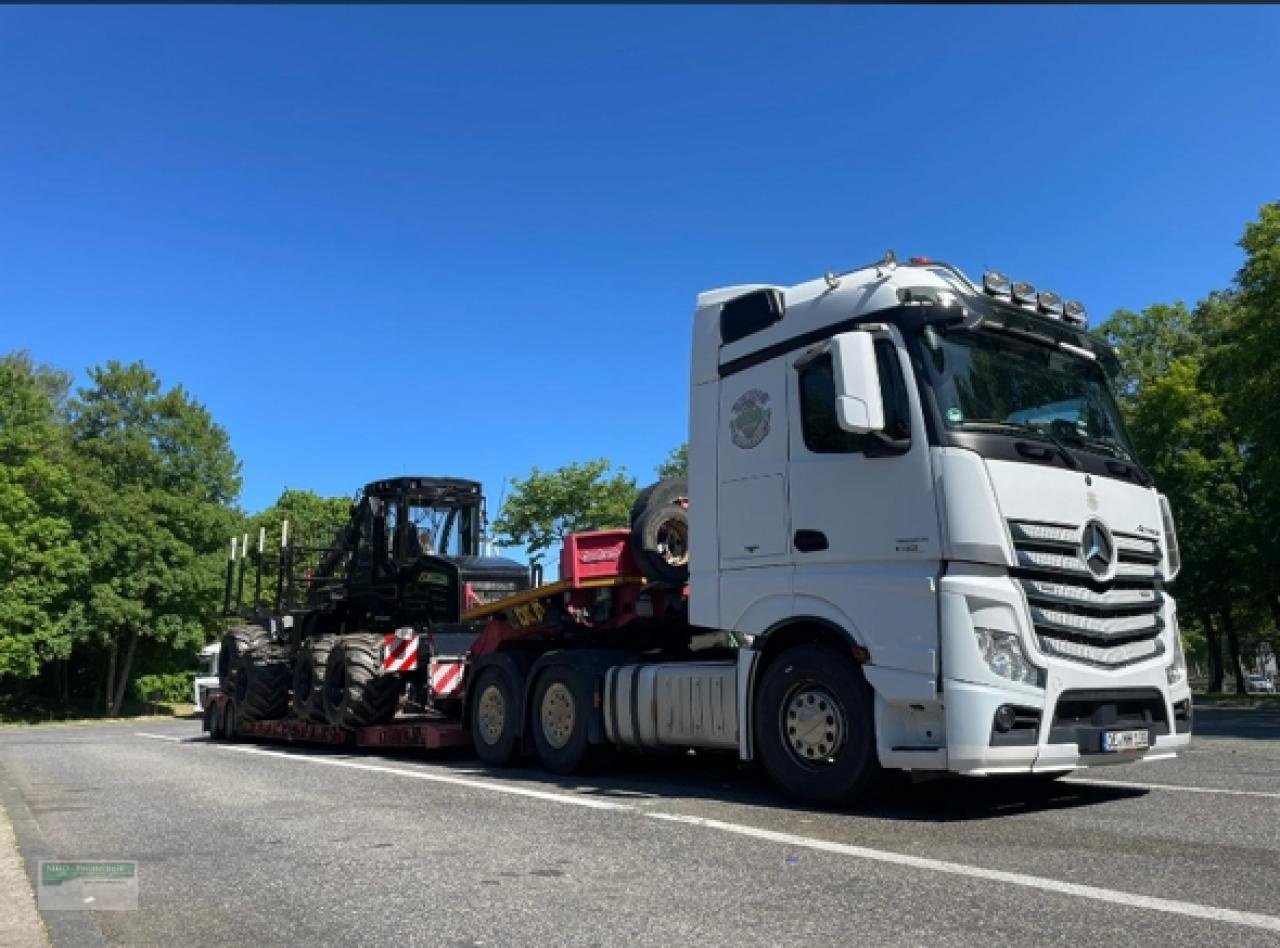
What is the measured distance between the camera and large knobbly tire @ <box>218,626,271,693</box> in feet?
54.2

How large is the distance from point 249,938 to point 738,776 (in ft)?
17.4

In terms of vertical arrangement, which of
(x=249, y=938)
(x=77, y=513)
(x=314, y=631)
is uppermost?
(x=77, y=513)

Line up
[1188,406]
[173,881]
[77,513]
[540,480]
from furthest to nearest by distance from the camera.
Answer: [77,513] → [540,480] → [1188,406] → [173,881]

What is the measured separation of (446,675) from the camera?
11961 millimetres

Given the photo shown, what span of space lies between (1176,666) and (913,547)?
2330 millimetres

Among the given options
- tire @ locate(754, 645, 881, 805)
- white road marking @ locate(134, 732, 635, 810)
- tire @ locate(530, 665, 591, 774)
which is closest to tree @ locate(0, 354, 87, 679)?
white road marking @ locate(134, 732, 635, 810)

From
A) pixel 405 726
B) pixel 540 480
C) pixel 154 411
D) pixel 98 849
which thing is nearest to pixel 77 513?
pixel 154 411

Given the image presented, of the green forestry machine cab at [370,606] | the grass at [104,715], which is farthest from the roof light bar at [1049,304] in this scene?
the grass at [104,715]

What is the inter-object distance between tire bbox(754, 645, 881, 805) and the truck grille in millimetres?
1219

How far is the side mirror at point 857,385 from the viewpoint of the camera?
6.51 meters

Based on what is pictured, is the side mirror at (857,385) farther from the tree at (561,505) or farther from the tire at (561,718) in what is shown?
the tree at (561,505)

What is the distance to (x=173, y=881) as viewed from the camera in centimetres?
553

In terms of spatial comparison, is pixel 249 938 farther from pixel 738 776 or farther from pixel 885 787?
pixel 738 776

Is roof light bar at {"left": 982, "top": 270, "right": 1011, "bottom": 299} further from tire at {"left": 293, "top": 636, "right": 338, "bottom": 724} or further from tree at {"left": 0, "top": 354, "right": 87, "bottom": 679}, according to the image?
tree at {"left": 0, "top": 354, "right": 87, "bottom": 679}
